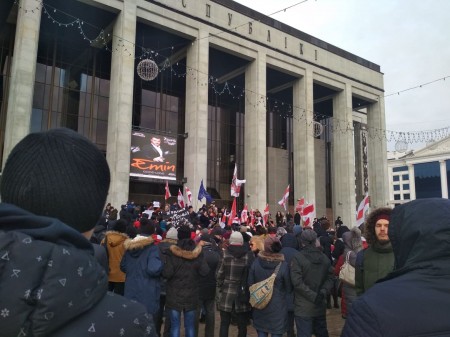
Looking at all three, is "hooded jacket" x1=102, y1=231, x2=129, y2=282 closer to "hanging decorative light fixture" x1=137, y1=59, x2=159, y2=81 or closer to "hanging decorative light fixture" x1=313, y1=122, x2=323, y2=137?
"hanging decorative light fixture" x1=137, y1=59, x2=159, y2=81

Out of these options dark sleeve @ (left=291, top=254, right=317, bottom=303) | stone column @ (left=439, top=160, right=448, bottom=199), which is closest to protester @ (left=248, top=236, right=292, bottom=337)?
dark sleeve @ (left=291, top=254, right=317, bottom=303)

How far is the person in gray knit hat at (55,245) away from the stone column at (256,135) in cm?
2576

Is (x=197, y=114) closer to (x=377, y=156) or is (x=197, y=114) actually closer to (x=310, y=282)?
(x=377, y=156)

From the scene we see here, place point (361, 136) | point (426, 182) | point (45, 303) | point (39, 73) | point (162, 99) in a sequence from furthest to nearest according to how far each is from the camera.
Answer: point (426, 182), point (361, 136), point (162, 99), point (39, 73), point (45, 303)

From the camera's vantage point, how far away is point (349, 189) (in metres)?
33.1

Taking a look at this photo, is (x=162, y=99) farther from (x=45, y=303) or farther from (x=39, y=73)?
(x=45, y=303)

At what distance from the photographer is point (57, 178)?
48.7 inches

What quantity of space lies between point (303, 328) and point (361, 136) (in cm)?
3915

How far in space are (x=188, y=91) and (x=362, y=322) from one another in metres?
25.1

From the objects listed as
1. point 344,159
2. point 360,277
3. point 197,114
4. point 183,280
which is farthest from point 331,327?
point 344,159

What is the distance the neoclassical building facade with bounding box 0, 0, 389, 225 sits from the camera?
21.7 metres

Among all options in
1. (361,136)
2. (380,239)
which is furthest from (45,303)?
(361,136)

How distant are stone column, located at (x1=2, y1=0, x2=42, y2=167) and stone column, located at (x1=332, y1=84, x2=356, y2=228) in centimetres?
2483

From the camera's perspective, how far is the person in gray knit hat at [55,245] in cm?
102
